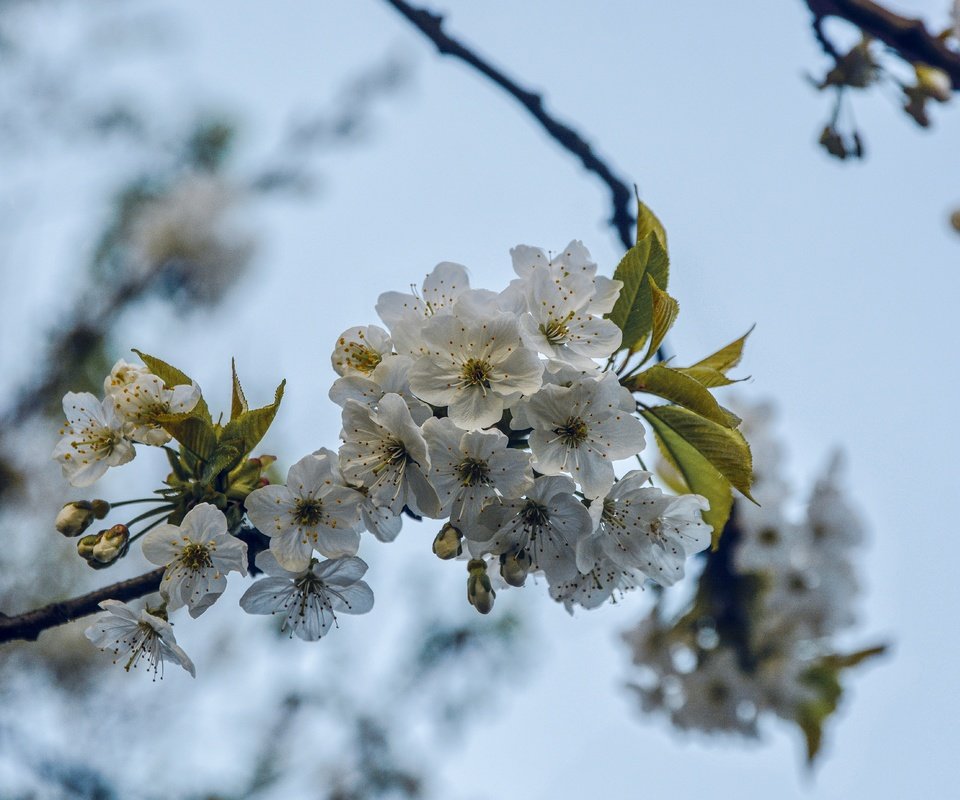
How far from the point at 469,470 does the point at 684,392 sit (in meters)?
0.37

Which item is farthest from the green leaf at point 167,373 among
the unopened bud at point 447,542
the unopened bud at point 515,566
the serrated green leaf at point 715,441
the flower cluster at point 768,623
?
the flower cluster at point 768,623

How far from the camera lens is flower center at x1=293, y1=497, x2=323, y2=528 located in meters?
1.33

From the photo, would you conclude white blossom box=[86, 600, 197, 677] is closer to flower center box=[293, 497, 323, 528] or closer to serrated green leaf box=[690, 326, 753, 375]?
flower center box=[293, 497, 323, 528]

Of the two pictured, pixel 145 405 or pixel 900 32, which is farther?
pixel 900 32

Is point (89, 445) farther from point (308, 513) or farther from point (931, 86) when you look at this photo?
point (931, 86)

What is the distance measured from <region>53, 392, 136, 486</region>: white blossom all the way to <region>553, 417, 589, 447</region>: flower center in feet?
2.46

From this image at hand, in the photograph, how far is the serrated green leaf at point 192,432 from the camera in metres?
1.34

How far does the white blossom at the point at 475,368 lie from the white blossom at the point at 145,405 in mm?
425

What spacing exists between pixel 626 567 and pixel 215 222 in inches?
266

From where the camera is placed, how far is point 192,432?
1.36 m

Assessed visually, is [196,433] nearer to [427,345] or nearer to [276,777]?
[427,345]

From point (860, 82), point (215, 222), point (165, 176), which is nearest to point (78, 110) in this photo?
point (165, 176)

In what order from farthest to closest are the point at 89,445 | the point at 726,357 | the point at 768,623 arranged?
the point at 768,623
the point at 726,357
the point at 89,445

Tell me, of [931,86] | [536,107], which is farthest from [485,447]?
[931,86]
